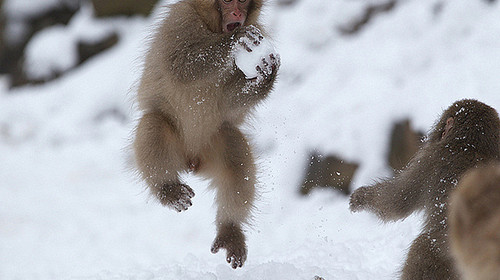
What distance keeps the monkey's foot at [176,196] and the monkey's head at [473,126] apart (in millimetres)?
1842

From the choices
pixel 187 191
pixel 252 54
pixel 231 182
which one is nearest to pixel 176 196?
pixel 187 191

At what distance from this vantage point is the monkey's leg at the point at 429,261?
416cm

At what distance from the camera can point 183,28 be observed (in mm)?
4883

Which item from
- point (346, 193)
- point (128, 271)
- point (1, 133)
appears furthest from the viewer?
point (1, 133)

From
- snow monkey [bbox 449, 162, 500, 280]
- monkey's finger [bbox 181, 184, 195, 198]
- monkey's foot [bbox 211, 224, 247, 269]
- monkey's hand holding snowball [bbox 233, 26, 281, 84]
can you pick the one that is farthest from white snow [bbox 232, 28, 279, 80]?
snow monkey [bbox 449, 162, 500, 280]

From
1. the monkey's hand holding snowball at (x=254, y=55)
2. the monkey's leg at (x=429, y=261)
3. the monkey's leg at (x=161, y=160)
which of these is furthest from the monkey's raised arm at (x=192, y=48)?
the monkey's leg at (x=429, y=261)

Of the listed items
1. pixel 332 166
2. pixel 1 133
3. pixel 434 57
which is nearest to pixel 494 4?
pixel 434 57

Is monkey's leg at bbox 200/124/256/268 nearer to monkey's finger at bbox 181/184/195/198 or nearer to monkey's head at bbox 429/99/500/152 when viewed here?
monkey's finger at bbox 181/184/195/198

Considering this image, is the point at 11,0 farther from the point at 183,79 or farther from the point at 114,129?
the point at 183,79

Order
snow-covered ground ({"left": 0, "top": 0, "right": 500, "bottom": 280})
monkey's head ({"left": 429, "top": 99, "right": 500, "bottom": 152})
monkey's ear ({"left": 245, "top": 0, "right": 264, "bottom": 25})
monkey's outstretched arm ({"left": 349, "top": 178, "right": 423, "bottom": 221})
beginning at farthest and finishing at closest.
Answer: snow-covered ground ({"left": 0, "top": 0, "right": 500, "bottom": 280})
monkey's ear ({"left": 245, "top": 0, "right": 264, "bottom": 25})
monkey's outstretched arm ({"left": 349, "top": 178, "right": 423, "bottom": 221})
monkey's head ({"left": 429, "top": 99, "right": 500, "bottom": 152})

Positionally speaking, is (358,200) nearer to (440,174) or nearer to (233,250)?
(440,174)

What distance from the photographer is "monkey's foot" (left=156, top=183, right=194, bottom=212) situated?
15.8 ft

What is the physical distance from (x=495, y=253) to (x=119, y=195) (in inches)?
314

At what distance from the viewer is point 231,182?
5254mm
